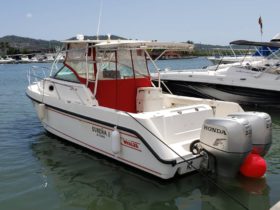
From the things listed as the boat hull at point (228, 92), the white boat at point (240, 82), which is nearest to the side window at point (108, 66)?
the white boat at point (240, 82)

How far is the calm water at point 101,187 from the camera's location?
5.01 m

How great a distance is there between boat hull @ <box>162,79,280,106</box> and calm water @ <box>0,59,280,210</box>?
186 inches

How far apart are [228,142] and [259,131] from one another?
2.29 feet

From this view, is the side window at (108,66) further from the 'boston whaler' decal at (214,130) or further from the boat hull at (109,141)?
the 'boston whaler' decal at (214,130)

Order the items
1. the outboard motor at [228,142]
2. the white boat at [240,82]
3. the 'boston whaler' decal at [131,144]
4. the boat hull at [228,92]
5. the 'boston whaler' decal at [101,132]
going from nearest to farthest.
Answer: the outboard motor at [228,142]
the 'boston whaler' decal at [131,144]
the 'boston whaler' decal at [101,132]
the white boat at [240,82]
the boat hull at [228,92]

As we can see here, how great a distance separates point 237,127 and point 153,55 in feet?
12.2

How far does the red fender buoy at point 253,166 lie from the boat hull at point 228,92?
6.79m

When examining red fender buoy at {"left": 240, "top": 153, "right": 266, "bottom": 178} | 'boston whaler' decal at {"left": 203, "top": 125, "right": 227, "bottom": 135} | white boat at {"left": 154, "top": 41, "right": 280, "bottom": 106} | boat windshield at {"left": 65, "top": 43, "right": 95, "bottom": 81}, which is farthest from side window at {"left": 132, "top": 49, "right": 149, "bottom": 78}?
white boat at {"left": 154, "top": 41, "right": 280, "bottom": 106}

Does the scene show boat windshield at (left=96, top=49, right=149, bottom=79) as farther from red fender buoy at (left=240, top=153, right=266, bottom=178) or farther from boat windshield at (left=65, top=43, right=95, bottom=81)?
red fender buoy at (left=240, top=153, right=266, bottom=178)

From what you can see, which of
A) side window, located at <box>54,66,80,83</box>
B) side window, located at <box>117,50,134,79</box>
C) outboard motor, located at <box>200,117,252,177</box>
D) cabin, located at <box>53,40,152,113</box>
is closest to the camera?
outboard motor, located at <box>200,117,252,177</box>

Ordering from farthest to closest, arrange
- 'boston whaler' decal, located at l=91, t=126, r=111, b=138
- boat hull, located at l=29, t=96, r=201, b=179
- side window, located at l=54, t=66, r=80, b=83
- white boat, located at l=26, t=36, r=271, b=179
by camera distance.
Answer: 1. side window, located at l=54, t=66, r=80, b=83
2. 'boston whaler' decal, located at l=91, t=126, r=111, b=138
3. boat hull, located at l=29, t=96, r=201, b=179
4. white boat, located at l=26, t=36, r=271, b=179

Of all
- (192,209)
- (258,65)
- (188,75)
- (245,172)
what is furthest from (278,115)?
(192,209)

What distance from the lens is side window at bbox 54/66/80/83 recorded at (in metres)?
7.49

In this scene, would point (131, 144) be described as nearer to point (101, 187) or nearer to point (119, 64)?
point (101, 187)
